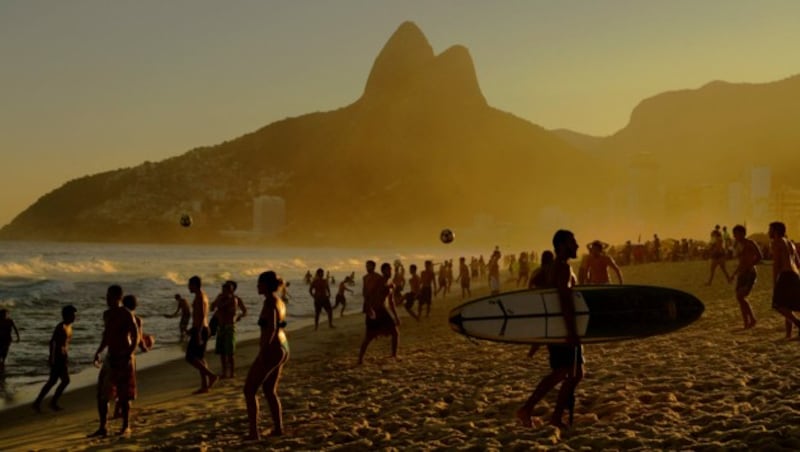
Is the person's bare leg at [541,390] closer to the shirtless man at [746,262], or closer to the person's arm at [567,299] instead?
the person's arm at [567,299]

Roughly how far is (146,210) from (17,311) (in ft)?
499

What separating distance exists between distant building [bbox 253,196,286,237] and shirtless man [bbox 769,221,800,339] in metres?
154

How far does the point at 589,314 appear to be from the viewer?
6.95m

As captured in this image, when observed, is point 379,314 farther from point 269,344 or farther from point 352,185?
point 352,185

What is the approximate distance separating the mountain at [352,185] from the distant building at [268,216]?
1.66 meters

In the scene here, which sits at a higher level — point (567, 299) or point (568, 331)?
point (567, 299)

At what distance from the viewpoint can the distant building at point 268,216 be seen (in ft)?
525

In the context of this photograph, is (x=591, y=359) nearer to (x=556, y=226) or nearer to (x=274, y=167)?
(x=556, y=226)

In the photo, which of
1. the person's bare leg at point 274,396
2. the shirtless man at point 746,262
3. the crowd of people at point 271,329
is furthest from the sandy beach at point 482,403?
the shirtless man at point 746,262

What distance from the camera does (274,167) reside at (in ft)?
577

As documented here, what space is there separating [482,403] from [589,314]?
1.67 m

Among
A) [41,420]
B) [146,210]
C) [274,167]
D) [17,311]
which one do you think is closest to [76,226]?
[146,210]

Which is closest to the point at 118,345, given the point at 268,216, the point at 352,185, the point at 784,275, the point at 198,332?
the point at 198,332

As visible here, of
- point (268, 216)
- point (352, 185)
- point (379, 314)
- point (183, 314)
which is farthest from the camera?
point (352, 185)
